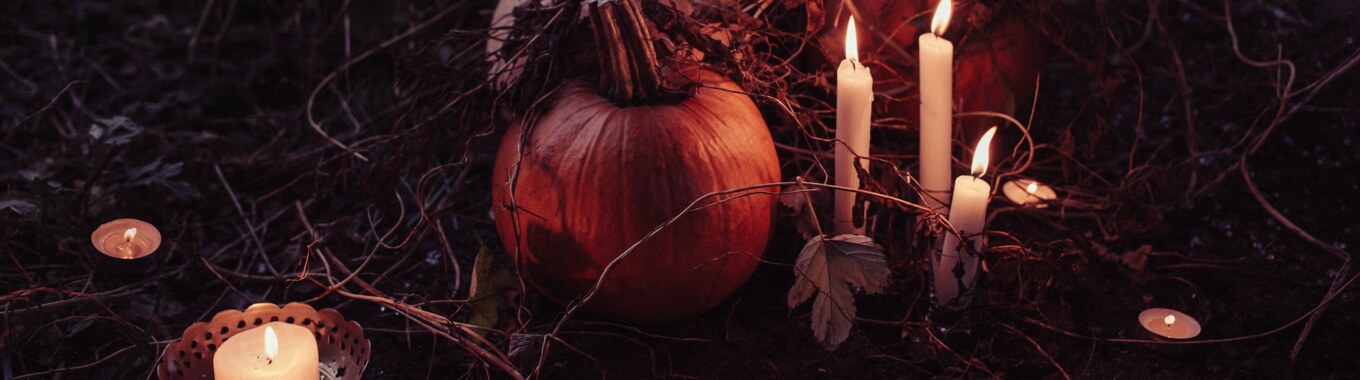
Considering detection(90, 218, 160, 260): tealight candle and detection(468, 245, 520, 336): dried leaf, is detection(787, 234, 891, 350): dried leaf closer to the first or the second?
detection(468, 245, 520, 336): dried leaf

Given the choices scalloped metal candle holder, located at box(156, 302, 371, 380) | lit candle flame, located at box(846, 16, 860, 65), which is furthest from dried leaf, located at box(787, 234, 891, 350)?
scalloped metal candle holder, located at box(156, 302, 371, 380)

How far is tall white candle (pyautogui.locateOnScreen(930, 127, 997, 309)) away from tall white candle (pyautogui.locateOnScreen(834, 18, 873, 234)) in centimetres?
13

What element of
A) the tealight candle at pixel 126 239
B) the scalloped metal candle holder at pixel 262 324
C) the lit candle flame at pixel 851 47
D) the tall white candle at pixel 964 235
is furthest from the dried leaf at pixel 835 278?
the tealight candle at pixel 126 239

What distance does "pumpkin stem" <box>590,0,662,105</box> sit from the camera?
1330 mm

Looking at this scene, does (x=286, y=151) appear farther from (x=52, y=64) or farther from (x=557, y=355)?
(x=557, y=355)

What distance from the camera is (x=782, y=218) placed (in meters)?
1.59

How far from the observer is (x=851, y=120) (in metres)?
1.35

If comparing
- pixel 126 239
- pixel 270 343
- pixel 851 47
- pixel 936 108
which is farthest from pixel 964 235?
pixel 126 239

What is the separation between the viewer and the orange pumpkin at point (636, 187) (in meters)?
1.33

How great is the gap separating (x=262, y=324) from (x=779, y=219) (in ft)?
2.56

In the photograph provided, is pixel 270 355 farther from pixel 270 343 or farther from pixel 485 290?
pixel 485 290

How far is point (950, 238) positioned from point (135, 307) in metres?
1.24

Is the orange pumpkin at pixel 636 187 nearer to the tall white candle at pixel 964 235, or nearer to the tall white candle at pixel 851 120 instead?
the tall white candle at pixel 851 120

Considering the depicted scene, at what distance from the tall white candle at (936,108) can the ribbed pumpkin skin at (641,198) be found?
0.73 ft
